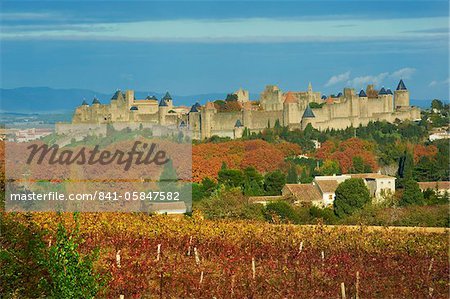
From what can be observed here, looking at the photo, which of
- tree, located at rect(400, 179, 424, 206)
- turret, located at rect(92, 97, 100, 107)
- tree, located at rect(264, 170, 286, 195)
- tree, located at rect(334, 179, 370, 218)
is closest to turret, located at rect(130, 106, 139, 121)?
turret, located at rect(92, 97, 100, 107)

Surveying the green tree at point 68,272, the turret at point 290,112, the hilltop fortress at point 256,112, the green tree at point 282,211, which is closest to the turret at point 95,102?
the hilltop fortress at point 256,112

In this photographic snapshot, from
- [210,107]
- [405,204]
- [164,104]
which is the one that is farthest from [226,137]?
[405,204]

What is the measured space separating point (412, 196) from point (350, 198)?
236 centimetres

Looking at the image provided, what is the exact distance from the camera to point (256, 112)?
54.1 metres

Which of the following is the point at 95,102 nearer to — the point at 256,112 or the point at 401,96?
the point at 256,112

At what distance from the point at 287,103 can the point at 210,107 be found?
14.2 feet

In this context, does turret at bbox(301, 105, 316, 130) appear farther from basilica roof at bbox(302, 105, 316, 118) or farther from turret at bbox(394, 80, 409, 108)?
turret at bbox(394, 80, 409, 108)

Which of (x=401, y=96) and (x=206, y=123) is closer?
(x=206, y=123)

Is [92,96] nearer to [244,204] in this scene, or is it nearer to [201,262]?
[244,204]

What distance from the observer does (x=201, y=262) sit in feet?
42.9

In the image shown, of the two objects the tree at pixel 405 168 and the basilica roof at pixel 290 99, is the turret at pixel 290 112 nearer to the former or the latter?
the basilica roof at pixel 290 99

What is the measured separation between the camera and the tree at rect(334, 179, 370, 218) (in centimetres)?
2630

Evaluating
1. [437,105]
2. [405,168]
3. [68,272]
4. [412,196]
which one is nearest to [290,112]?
[405,168]

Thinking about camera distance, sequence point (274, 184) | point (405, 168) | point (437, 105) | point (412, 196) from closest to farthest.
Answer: point (412, 196), point (274, 184), point (405, 168), point (437, 105)
